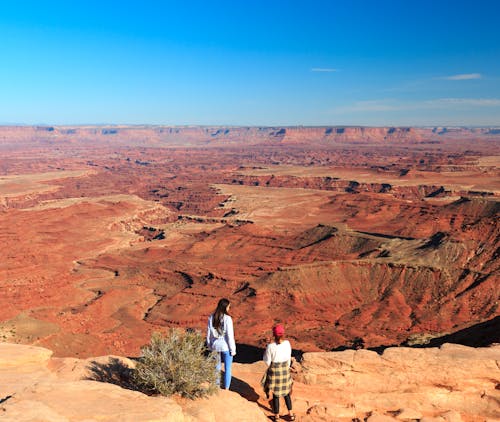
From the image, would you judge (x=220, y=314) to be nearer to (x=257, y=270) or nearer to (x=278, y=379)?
(x=278, y=379)

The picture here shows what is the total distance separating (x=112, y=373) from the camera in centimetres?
898

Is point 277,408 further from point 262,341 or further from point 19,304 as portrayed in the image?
point 19,304

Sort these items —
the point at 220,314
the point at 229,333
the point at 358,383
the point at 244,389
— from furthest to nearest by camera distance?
the point at 358,383 → the point at 244,389 → the point at 229,333 → the point at 220,314

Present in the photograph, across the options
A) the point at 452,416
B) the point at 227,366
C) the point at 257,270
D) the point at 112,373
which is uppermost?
the point at 227,366

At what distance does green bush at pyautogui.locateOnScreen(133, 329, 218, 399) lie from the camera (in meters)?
7.57

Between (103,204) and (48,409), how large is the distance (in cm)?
8355

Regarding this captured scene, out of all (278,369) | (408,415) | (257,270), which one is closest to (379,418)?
(408,415)

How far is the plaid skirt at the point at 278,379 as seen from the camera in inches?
314

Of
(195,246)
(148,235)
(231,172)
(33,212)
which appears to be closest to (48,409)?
(195,246)

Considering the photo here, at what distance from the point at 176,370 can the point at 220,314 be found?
1220 mm

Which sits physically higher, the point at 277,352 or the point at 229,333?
the point at 229,333

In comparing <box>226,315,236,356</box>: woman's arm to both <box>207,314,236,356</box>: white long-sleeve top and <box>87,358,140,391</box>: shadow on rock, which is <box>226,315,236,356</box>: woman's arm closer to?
<box>207,314,236,356</box>: white long-sleeve top

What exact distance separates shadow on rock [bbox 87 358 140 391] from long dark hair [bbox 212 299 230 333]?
197 cm

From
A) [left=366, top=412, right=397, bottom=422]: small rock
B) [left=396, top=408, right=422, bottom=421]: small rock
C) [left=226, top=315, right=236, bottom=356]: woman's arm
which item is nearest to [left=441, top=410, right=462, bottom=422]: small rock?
[left=396, top=408, right=422, bottom=421]: small rock
